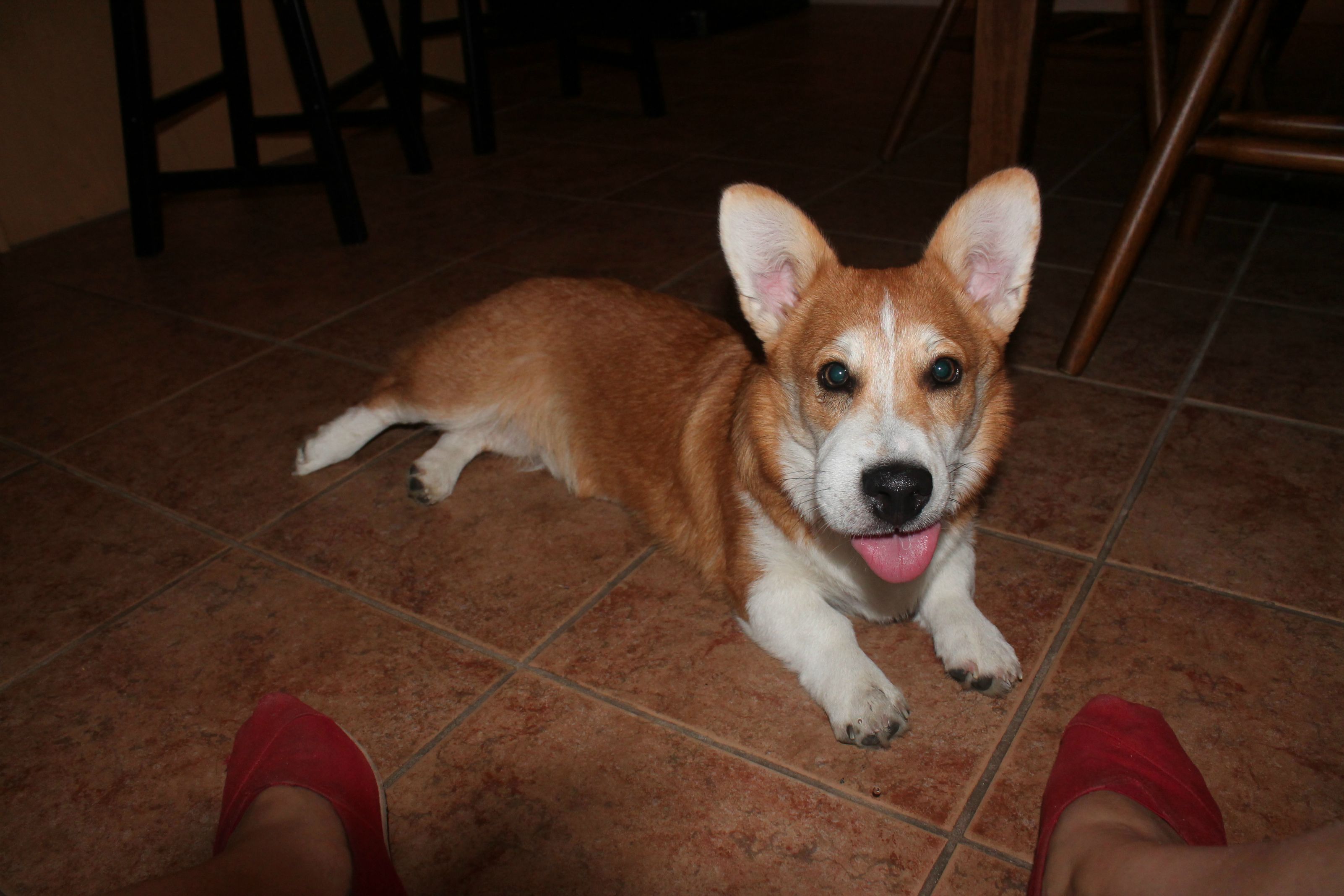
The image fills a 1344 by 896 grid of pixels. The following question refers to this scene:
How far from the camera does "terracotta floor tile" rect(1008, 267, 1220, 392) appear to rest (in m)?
2.60

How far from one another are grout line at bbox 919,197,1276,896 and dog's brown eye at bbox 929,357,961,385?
0.57 meters

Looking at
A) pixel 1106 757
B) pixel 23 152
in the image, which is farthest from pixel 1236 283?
pixel 23 152

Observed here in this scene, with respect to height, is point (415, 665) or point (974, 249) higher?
point (974, 249)

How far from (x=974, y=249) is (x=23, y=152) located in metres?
4.27

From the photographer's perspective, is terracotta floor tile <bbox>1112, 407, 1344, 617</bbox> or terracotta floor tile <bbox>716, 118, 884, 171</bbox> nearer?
terracotta floor tile <bbox>1112, 407, 1344, 617</bbox>

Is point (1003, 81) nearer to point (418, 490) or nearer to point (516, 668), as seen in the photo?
point (418, 490)

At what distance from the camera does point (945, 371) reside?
1584 mm

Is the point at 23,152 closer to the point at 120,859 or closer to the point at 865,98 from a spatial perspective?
the point at 120,859

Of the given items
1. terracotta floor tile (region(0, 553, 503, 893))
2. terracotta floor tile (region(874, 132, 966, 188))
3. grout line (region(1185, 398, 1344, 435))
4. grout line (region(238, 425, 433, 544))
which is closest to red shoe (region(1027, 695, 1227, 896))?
terracotta floor tile (region(0, 553, 503, 893))

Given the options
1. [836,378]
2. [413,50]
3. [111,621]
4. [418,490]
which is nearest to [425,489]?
[418,490]

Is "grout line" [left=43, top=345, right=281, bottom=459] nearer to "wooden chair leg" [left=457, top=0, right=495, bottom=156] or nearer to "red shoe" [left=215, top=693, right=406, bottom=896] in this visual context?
"red shoe" [left=215, top=693, right=406, bottom=896]

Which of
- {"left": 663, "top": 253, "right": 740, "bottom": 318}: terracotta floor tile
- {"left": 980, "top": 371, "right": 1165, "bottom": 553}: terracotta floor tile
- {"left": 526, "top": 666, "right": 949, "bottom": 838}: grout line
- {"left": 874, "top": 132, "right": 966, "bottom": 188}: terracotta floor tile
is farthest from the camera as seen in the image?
{"left": 874, "top": 132, "right": 966, "bottom": 188}: terracotta floor tile

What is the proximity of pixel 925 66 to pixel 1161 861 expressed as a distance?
3819 millimetres

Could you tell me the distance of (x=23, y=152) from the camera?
3979 millimetres
